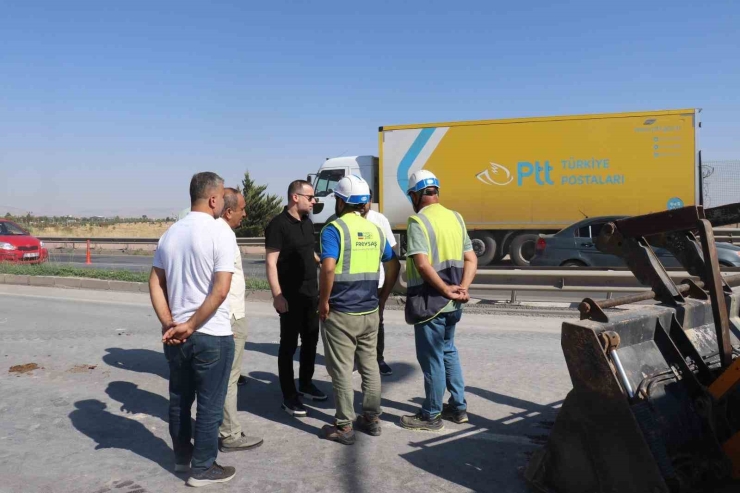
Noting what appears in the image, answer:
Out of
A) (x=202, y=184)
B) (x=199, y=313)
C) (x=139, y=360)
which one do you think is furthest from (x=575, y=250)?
(x=199, y=313)

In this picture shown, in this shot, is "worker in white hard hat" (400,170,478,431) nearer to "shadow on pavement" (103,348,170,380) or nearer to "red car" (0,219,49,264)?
"shadow on pavement" (103,348,170,380)

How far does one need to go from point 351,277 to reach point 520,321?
534 cm

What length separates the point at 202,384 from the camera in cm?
368

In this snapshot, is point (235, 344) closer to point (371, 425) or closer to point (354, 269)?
point (354, 269)

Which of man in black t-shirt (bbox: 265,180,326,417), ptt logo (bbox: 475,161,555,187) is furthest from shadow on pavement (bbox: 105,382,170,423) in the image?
ptt logo (bbox: 475,161,555,187)

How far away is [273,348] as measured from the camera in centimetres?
762

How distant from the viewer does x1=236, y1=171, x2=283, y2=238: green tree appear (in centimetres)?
3700

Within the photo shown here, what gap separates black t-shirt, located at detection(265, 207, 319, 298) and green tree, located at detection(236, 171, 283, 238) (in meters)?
31.9

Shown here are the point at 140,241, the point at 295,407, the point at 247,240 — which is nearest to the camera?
the point at 295,407

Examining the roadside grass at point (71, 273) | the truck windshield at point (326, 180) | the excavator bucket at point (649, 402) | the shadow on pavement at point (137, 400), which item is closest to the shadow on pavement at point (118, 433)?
the shadow on pavement at point (137, 400)

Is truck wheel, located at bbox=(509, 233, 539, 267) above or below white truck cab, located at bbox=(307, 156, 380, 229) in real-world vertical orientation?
below

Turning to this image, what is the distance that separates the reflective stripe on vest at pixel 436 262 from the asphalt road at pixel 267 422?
3.05ft

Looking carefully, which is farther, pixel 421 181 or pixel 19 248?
pixel 19 248

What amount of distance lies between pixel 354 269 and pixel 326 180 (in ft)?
51.1
